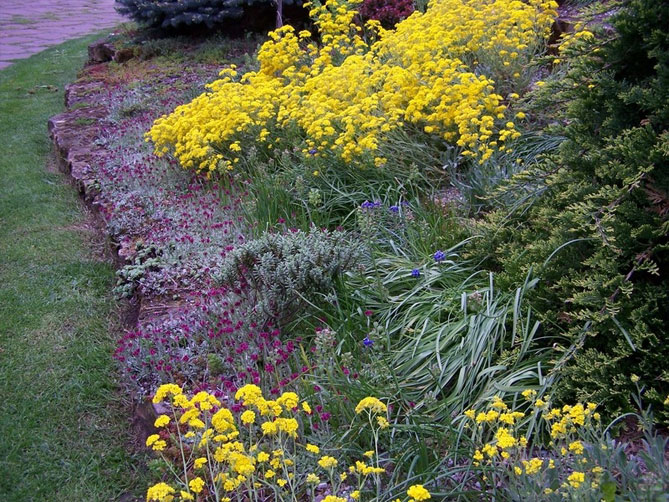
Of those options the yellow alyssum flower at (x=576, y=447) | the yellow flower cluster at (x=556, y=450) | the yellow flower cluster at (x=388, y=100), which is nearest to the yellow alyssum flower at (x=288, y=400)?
the yellow flower cluster at (x=556, y=450)

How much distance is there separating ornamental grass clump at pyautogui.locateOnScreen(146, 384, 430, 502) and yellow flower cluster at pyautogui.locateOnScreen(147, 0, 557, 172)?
221 centimetres

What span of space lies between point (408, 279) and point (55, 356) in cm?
219

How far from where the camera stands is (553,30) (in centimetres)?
663

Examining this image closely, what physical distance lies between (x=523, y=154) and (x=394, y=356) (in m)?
A: 2.16

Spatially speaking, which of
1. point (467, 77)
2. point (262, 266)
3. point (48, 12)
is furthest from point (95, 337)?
point (48, 12)

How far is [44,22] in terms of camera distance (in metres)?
17.2

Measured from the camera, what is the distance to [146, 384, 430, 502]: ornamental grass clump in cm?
210

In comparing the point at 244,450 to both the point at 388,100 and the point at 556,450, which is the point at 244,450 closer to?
the point at 556,450

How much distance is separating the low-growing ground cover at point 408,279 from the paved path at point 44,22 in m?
9.58

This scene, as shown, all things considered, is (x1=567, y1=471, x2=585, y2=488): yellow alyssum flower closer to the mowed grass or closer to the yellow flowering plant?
the yellow flowering plant

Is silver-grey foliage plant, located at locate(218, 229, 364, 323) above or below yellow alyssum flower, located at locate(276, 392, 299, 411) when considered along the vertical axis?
below

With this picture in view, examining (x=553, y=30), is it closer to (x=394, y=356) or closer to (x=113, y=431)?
(x=394, y=356)

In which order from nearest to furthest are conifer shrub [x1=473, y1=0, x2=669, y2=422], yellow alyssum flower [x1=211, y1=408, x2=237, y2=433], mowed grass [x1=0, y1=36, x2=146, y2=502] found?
yellow alyssum flower [x1=211, y1=408, x2=237, y2=433]
conifer shrub [x1=473, y1=0, x2=669, y2=422]
mowed grass [x1=0, y1=36, x2=146, y2=502]

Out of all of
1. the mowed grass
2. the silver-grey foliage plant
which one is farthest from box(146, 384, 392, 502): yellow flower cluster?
the silver-grey foliage plant
